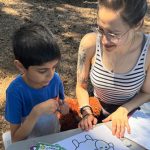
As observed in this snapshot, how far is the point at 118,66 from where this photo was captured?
6.34 feet

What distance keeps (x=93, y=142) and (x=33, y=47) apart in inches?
19.3

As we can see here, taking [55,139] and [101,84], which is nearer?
[55,139]

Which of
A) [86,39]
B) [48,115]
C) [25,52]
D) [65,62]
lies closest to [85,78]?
[86,39]

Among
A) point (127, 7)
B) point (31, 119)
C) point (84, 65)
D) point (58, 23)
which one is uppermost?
point (127, 7)

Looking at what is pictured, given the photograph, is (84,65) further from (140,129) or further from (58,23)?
(58,23)

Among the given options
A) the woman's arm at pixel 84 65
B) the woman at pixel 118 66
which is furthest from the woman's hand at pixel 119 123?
the woman's arm at pixel 84 65

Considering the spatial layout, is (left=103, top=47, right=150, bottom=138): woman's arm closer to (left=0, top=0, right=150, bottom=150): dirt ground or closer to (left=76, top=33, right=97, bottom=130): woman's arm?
(left=76, top=33, right=97, bottom=130): woman's arm

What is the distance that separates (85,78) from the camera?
6.65 feet

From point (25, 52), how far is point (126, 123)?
569 mm

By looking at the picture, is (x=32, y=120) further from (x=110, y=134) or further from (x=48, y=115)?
(x=110, y=134)

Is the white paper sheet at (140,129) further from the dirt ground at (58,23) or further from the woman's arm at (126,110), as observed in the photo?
the dirt ground at (58,23)

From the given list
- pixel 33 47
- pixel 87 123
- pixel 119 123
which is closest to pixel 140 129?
pixel 119 123

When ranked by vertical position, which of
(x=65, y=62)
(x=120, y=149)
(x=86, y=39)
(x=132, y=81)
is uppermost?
(x=86, y=39)

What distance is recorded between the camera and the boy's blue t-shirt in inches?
66.1
